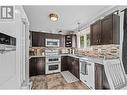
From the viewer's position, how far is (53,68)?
4.02 m

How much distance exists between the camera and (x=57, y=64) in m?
4.09

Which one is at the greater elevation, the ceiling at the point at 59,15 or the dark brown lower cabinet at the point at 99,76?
the ceiling at the point at 59,15

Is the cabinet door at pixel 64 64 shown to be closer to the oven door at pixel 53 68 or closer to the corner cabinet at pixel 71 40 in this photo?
the oven door at pixel 53 68

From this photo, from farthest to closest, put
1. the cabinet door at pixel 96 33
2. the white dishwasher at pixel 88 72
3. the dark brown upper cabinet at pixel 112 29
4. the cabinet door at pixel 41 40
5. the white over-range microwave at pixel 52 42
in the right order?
the white over-range microwave at pixel 52 42, the cabinet door at pixel 41 40, the cabinet door at pixel 96 33, the white dishwasher at pixel 88 72, the dark brown upper cabinet at pixel 112 29

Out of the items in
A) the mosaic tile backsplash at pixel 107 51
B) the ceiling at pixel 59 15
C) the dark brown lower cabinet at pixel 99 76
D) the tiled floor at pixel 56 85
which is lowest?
the tiled floor at pixel 56 85

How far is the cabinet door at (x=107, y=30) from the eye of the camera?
2132 mm

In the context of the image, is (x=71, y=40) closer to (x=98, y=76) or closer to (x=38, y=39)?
(x=38, y=39)

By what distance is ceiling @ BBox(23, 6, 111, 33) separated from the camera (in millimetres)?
2632

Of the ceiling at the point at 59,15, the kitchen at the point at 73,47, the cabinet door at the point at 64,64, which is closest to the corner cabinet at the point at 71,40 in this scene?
the kitchen at the point at 73,47

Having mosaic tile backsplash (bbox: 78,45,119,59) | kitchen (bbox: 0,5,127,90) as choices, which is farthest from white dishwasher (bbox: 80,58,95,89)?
mosaic tile backsplash (bbox: 78,45,119,59)

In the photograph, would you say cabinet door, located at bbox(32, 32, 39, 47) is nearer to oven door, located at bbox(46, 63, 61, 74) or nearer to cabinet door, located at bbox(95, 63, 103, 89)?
oven door, located at bbox(46, 63, 61, 74)

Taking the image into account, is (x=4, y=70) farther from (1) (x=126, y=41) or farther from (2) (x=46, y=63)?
(2) (x=46, y=63)

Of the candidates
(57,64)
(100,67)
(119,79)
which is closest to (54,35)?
(57,64)

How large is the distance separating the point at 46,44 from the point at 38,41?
1.24 feet
